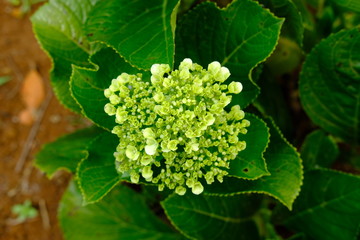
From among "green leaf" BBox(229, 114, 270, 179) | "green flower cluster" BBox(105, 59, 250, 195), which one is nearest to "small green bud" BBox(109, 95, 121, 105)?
"green flower cluster" BBox(105, 59, 250, 195)

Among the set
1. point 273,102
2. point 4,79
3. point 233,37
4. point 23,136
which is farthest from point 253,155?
point 4,79

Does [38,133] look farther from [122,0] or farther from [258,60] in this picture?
[258,60]

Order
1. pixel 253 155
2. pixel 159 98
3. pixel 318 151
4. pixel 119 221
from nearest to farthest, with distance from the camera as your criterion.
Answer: pixel 159 98 → pixel 253 155 → pixel 318 151 → pixel 119 221

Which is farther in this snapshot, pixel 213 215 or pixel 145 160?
pixel 213 215

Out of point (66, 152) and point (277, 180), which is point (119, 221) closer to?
point (66, 152)

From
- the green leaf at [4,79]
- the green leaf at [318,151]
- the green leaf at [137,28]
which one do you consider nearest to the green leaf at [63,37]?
the green leaf at [137,28]

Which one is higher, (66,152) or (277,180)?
(277,180)

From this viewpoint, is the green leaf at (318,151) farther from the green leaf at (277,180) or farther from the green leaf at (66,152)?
the green leaf at (66,152)

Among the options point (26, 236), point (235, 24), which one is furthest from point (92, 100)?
point (26, 236)
